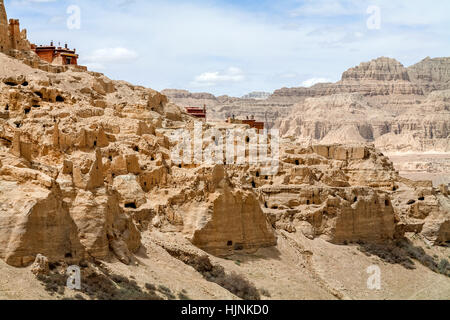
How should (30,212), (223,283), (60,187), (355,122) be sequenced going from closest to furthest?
(30,212)
(60,187)
(223,283)
(355,122)

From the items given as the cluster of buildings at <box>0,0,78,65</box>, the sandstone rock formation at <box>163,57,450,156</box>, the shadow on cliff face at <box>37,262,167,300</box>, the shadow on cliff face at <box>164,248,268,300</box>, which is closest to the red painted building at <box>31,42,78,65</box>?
the cluster of buildings at <box>0,0,78,65</box>

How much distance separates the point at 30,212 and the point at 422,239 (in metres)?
33.7

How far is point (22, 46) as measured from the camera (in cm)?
5906

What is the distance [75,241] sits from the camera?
26422mm

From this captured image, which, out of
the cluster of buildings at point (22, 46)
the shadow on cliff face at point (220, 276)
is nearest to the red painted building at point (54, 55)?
the cluster of buildings at point (22, 46)

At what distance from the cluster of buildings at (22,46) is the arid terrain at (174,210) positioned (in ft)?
1.58

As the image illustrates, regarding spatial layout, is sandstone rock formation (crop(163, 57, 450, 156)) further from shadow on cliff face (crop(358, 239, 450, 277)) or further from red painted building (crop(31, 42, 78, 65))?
shadow on cliff face (crop(358, 239, 450, 277))

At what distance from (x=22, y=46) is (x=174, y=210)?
2793 cm

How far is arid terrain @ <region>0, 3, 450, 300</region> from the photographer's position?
25875mm

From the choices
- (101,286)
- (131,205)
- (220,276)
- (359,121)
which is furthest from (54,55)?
(359,121)

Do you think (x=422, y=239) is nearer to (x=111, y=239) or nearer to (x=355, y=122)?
(x=111, y=239)

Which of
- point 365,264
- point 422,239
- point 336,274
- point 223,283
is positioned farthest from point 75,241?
point 422,239

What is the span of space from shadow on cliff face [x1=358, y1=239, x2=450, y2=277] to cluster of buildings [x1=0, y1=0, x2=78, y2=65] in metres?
29.0

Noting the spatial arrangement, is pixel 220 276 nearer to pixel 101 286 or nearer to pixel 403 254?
pixel 101 286
